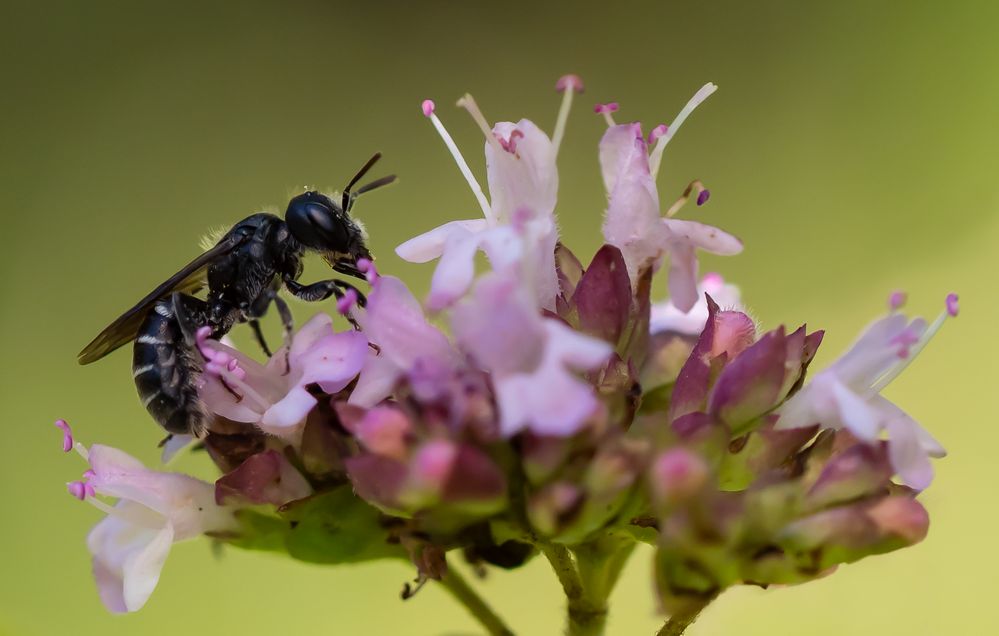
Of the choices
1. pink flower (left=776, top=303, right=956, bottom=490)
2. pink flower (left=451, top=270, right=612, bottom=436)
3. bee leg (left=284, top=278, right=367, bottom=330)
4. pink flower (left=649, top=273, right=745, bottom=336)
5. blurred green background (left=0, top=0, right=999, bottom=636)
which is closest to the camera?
pink flower (left=451, top=270, right=612, bottom=436)

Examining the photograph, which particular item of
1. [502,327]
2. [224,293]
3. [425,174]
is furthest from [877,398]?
[425,174]

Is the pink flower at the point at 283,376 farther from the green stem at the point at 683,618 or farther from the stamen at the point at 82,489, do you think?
the green stem at the point at 683,618

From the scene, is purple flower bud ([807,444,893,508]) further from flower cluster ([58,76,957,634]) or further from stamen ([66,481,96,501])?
stamen ([66,481,96,501])

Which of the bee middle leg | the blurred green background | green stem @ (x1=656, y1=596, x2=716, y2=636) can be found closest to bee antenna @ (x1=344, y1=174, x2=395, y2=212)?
the bee middle leg

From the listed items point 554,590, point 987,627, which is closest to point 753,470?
point 987,627

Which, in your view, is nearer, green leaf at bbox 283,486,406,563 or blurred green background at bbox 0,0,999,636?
green leaf at bbox 283,486,406,563

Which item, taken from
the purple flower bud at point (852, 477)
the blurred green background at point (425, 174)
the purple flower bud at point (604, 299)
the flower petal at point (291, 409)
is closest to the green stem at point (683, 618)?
the purple flower bud at point (852, 477)
